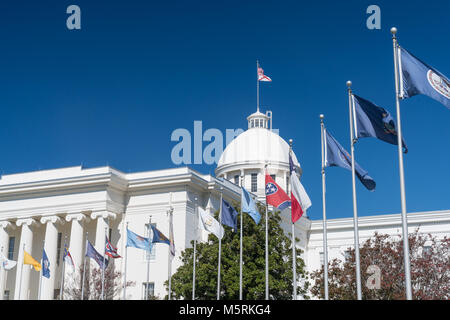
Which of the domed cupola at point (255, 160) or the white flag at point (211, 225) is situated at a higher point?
the domed cupola at point (255, 160)

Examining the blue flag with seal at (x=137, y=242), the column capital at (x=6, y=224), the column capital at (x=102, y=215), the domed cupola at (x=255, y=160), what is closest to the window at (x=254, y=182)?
the domed cupola at (x=255, y=160)

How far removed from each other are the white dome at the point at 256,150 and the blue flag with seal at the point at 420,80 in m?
48.4

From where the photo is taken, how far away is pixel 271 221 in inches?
1623

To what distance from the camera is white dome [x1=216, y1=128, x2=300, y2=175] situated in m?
69.8

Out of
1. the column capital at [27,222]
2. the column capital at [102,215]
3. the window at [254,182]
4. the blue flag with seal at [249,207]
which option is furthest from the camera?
the window at [254,182]

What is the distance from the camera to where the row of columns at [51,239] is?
1829 inches

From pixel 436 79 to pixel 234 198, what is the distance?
3422 centimetres

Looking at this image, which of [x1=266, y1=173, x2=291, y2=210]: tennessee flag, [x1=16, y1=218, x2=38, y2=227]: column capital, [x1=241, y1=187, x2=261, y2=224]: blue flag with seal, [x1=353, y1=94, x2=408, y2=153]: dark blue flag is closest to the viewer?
[x1=353, y1=94, x2=408, y2=153]: dark blue flag

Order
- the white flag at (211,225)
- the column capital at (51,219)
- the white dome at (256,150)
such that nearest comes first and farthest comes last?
the white flag at (211,225)
the column capital at (51,219)
the white dome at (256,150)

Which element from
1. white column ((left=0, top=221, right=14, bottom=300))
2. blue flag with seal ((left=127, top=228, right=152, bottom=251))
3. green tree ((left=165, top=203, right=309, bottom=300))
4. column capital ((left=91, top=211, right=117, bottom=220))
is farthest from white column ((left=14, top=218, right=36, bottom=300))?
blue flag with seal ((left=127, top=228, right=152, bottom=251))

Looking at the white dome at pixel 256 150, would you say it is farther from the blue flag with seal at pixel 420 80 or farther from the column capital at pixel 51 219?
the blue flag with seal at pixel 420 80

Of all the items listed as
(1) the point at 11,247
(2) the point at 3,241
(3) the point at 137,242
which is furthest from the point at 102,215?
(3) the point at 137,242

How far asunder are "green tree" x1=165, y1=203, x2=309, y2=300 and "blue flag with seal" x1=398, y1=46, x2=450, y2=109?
20.8m

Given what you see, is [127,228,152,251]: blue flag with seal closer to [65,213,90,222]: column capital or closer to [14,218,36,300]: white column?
[65,213,90,222]: column capital
